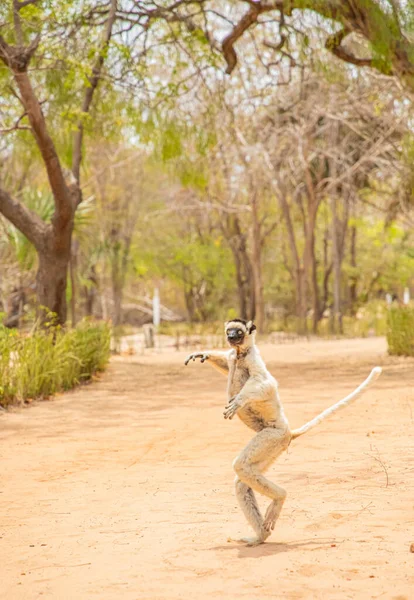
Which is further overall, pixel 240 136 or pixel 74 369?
pixel 240 136

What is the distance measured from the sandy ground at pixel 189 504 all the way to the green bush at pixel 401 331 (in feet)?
17.4

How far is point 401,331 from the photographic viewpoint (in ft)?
56.5

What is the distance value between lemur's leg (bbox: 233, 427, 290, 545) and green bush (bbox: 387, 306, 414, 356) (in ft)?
40.2

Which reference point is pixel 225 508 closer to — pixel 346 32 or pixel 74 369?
pixel 74 369

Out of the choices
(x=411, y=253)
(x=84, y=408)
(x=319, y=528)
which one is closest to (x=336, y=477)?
(x=319, y=528)

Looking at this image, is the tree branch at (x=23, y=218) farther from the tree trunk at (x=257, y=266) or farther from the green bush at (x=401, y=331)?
the tree trunk at (x=257, y=266)

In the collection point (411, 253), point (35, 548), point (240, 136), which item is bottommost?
point (35, 548)

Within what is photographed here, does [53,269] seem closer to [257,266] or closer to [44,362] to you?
[44,362]

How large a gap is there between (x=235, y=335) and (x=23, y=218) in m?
10.6

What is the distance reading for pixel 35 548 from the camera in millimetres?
5035

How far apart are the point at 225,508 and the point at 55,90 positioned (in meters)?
10.3

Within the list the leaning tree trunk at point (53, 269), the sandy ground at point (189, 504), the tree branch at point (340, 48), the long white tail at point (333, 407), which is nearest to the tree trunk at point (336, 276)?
the tree branch at point (340, 48)

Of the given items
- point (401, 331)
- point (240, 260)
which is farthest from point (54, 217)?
point (240, 260)

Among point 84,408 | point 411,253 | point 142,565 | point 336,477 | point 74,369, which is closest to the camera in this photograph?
point 142,565
